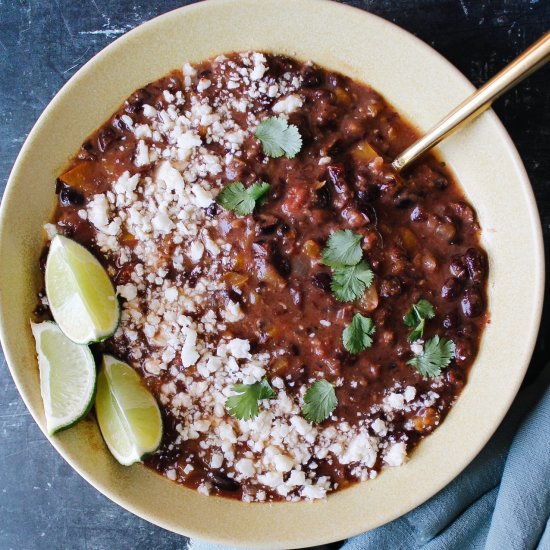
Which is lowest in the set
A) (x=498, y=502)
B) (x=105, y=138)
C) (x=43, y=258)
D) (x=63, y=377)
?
(x=498, y=502)

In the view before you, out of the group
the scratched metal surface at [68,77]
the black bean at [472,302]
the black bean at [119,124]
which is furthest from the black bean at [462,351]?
the black bean at [119,124]

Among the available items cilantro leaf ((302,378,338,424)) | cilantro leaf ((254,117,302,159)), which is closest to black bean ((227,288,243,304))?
cilantro leaf ((302,378,338,424))

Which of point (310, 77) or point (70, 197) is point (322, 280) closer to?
point (310, 77)

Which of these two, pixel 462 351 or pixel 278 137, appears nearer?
pixel 278 137

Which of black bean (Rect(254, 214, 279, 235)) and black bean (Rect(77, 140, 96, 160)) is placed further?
black bean (Rect(77, 140, 96, 160))

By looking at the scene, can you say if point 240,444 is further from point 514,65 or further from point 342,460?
point 514,65

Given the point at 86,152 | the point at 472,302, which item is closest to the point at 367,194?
the point at 472,302

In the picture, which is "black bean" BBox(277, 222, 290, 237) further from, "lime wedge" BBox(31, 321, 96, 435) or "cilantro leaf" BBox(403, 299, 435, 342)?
"lime wedge" BBox(31, 321, 96, 435)
